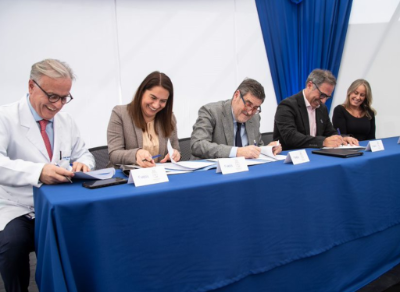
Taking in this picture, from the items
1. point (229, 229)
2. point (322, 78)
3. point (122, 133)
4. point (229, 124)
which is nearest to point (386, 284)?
point (229, 229)

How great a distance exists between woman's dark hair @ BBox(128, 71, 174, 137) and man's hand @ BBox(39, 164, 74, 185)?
84 cm

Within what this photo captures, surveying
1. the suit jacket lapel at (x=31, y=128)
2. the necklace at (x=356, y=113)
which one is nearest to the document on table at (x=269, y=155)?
the suit jacket lapel at (x=31, y=128)

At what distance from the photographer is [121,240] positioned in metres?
0.94

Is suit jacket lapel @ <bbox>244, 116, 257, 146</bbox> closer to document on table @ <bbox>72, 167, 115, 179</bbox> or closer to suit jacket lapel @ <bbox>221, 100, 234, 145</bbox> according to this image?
suit jacket lapel @ <bbox>221, 100, 234, 145</bbox>

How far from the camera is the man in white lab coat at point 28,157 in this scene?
1.16m

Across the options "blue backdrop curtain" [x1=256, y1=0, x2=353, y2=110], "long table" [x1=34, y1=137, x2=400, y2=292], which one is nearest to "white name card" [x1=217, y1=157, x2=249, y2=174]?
"long table" [x1=34, y1=137, x2=400, y2=292]

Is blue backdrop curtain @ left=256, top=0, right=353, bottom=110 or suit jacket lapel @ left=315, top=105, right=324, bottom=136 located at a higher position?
blue backdrop curtain @ left=256, top=0, right=353, bottom=110

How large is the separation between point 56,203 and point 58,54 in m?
2.75

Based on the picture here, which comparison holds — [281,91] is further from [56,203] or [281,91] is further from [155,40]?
[56,203]

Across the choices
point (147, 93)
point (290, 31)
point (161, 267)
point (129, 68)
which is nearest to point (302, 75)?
point (290, 31)

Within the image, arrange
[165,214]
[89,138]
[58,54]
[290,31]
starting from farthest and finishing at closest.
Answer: [290,31], [89,138], [58,54], [165,214]

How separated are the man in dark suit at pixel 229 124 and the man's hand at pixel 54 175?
3.00 ft

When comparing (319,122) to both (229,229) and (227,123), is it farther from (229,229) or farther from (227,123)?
(229,229)

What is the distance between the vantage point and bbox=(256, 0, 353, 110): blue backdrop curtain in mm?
3949
